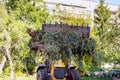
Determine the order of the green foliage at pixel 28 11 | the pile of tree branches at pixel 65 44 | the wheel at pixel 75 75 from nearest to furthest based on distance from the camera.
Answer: the pile of tree branches at pixel 65 44, the wheel at pixel 75 75, the green foliage at pixel 28 11

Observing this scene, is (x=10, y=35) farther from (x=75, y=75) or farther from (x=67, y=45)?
(x=67, y=45)

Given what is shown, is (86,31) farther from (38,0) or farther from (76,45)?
(38,0)

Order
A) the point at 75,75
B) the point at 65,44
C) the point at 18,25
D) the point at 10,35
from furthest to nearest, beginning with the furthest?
the point at 10,35, the point at 18,25, the point at 75,75, the point at 65,44

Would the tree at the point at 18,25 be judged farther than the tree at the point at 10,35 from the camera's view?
Yes

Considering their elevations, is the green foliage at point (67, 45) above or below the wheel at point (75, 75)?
above

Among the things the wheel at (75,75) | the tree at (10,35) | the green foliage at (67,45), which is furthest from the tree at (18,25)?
the green foliage at (67,45)

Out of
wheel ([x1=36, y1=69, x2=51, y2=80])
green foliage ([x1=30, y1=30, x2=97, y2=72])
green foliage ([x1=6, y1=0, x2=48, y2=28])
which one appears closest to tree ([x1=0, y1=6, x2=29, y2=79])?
green foliage ([x1=6, y1=0, x2=48, y2=28])

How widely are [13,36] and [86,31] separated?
21.5 feet

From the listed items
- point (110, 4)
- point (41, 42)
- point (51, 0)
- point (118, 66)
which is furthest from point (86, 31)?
point (110, 4)

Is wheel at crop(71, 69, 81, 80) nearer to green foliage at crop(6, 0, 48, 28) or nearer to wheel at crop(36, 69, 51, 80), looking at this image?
wheel at crop(36, 69, 51, 80)

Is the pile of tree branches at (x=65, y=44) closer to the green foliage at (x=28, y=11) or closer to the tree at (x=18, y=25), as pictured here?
the tree at (x=18, y=25)

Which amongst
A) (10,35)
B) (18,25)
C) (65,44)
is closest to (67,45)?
(65,44)

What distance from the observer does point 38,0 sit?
47.4 feet

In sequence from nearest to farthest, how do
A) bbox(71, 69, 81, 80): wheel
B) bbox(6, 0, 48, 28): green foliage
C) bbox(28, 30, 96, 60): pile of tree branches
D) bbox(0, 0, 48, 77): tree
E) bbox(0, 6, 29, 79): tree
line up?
bbox(28, 30, 96, 60): pile of tree branches → bbox(71, 69, 81, 80): wheel → bbox(0, 6, 29, 79): tree → bbox(0, 0, 48, 77): tree → bbox(6, 0, 48, 28): green foliage
